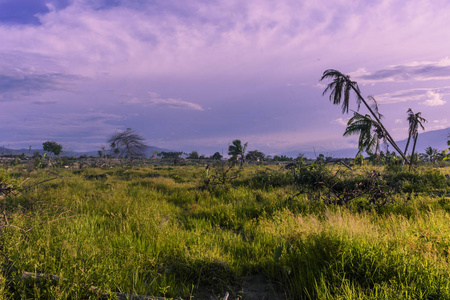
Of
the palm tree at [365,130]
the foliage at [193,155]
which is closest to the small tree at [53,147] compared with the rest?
the foliage at [193,155]

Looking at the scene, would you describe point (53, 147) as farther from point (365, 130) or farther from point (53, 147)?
point (365, 130)

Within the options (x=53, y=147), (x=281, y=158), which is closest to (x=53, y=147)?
(x=53, y=147)

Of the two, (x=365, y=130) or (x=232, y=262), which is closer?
(x=232, y=262)

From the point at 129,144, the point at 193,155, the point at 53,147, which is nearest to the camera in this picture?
the point at 129,144

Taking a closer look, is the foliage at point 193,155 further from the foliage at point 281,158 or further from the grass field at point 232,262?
the grass field at point 232,262

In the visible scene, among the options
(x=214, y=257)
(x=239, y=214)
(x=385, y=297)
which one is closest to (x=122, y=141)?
(x=239, y=214)

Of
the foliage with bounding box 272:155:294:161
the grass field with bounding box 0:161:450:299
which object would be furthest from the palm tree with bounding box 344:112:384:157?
the foliage with bounding box 272:155:294:161

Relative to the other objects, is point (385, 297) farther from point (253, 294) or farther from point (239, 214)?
point (239, 214)

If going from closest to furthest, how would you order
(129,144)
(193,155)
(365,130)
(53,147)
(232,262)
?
(232,262) < (365,130) < (129,144) < (53,147) < (193,155)

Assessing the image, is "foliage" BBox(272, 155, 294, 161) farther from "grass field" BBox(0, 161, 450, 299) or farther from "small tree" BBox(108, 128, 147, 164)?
"grass field" BBox(0, 161, 450, 299)

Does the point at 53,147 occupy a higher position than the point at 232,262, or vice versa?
the point at 53,147

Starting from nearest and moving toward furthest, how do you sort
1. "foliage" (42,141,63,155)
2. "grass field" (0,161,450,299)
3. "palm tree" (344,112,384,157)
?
"grass field" (0,161,450,299) → "palm tree" (344,112,384,157) → "foliage" (42,141,63,155)

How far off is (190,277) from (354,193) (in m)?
5.20

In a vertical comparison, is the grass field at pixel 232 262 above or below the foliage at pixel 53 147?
below
